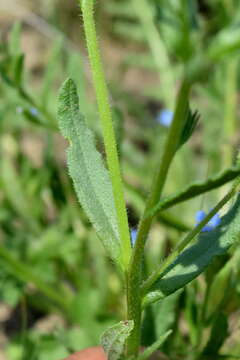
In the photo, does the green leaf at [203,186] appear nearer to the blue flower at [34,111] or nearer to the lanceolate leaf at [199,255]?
the lanceolate leaf at [199,255]

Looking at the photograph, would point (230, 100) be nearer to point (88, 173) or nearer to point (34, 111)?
point (34, 111)

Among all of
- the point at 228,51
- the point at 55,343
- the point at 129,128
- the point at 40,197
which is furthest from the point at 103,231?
the point at 129,128

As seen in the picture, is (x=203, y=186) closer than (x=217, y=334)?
Yes

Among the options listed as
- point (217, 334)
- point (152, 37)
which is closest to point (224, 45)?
point (217, 334)

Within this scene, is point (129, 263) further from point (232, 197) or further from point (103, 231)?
point (232, 197)

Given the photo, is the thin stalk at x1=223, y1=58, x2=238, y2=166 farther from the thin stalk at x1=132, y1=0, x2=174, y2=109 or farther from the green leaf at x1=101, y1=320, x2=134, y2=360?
the green leaf at x1=101, y1=320, x2=134, y2=360

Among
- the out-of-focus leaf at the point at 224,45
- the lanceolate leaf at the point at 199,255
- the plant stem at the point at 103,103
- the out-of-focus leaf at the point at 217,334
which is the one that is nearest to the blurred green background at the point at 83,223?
the out-of-focus leaf at the point at 217,334
